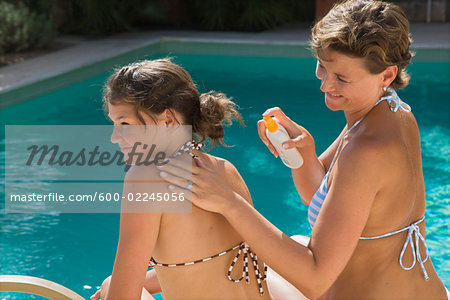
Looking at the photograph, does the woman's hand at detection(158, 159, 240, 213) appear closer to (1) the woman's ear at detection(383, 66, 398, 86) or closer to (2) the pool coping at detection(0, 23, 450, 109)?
(1) the woman's ear at detection(383, 66, 398, 86)

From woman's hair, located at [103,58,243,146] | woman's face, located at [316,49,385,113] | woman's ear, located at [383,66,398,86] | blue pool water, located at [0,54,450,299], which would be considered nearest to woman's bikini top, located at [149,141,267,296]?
woman's hair, located at [103,58,243,146]

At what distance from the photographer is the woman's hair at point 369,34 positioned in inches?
66.9

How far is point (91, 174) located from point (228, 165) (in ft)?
12.0

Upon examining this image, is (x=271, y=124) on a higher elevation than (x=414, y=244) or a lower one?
higher

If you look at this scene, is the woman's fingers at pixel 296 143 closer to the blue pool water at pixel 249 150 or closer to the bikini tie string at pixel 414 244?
the bikini tie string at pixel 414 244

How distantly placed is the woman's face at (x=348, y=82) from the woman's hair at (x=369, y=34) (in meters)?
0.02

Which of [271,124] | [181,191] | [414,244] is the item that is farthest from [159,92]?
[414,244]

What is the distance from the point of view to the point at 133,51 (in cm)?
938

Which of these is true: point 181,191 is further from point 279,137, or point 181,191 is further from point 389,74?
point 389,74

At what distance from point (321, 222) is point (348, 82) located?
1.39 ft

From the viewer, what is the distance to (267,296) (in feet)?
6.51

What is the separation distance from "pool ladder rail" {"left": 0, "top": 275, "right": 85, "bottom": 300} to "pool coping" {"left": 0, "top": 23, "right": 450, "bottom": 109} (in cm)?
536

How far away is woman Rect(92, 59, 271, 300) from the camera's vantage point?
1.70 m

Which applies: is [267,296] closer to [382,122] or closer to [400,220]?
[400,220]
